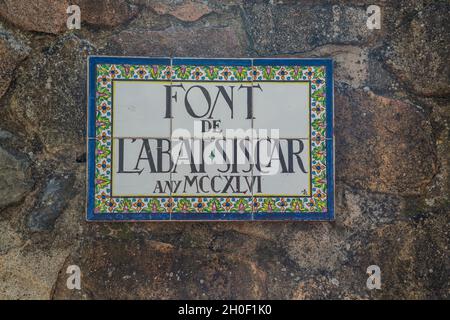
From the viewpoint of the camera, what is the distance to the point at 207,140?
4.96 ft

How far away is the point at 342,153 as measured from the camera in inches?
61.0

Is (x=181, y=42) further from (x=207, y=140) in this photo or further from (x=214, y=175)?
A: (x=214, y=175)

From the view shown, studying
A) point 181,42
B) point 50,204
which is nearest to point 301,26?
point 181,42

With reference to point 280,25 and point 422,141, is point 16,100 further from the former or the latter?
point 422,141

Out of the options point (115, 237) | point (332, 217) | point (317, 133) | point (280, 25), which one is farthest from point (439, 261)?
point (115, 237)

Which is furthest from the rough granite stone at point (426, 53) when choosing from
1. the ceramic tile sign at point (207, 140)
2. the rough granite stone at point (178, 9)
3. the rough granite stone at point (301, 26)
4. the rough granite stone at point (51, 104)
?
the rough granite stone at point (51, 104)

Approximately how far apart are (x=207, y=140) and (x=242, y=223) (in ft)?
0.92

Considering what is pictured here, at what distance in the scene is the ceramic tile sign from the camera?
1.50 meters

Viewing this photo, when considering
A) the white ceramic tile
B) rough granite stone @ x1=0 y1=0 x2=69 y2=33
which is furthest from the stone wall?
the white ceramic tile

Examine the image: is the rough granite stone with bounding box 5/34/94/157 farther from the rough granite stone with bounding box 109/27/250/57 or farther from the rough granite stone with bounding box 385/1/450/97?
the rough granite stone with bounding box 385/1/450/97

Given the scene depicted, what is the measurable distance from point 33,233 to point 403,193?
45.2 inches

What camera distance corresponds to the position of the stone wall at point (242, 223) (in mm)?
1504

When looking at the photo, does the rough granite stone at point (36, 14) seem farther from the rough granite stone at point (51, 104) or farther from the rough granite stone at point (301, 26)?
the rough granite stone at point (301, 26)

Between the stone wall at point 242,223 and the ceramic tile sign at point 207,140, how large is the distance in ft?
0.18
